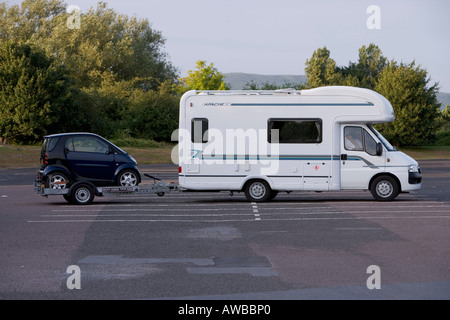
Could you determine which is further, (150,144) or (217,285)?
(150,144)

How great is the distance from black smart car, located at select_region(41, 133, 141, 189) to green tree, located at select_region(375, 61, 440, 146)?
46.5 meters

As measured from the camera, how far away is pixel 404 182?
19734 millimetres

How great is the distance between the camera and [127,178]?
19.7 metres

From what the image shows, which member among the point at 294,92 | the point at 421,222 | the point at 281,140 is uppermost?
the point at 294,92

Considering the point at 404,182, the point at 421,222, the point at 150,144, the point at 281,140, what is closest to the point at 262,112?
the point at 281,140

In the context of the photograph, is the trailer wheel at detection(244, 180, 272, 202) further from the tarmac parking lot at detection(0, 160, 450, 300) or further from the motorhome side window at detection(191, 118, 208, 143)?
the motorhome side window at detection(191, 118, 208, 143)

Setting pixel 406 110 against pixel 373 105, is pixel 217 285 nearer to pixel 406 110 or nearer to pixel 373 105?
pixel 373 105

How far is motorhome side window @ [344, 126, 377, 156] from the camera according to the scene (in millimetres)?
19719

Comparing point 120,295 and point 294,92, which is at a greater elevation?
point 294,92

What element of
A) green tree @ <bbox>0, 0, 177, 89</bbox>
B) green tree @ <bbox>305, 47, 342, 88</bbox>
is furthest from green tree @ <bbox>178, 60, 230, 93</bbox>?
green tree @ <bbox>305, 47, 342, 88</bbox>

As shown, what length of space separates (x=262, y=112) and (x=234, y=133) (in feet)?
3.09

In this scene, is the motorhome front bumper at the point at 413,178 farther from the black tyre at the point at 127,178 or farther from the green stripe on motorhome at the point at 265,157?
the black tyre at the point at 127,178

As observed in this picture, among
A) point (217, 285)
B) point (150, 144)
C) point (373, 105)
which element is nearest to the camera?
point (217, 285)
